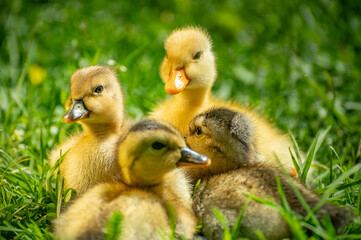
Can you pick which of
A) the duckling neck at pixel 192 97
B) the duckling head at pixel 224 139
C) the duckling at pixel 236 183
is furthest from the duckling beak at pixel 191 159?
the duckling neck at pixel 192 97

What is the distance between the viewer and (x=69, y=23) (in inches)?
165

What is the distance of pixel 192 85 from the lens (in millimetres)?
2293

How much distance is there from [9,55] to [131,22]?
1.44 meters

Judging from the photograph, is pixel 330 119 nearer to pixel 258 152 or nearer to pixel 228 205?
pixel 258 152

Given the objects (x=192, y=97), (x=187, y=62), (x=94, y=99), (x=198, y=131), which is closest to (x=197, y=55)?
(x=187, y=62)

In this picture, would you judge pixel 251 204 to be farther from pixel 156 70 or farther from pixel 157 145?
pixel 156 70

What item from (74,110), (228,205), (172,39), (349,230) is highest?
(172,39)

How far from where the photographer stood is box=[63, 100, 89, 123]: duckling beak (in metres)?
1.89

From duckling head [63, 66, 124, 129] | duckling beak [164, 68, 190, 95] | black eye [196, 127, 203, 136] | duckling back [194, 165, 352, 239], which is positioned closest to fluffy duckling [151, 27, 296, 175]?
duckling beak [164, 68, 190, 95]

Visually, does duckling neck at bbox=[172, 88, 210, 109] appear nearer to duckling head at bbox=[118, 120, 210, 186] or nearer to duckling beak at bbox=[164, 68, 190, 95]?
duckling beak at bbox=[164, 68, 190, 95]

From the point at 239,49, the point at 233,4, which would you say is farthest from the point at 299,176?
the point at 233,4

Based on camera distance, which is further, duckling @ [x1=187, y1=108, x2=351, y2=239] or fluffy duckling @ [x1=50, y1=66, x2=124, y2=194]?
fluffy duckling @ [x1=50, y1=66, x2=124, y2=194]

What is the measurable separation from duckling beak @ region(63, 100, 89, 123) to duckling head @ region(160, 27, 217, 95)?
435 millimetres

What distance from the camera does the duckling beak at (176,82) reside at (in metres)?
2.14
